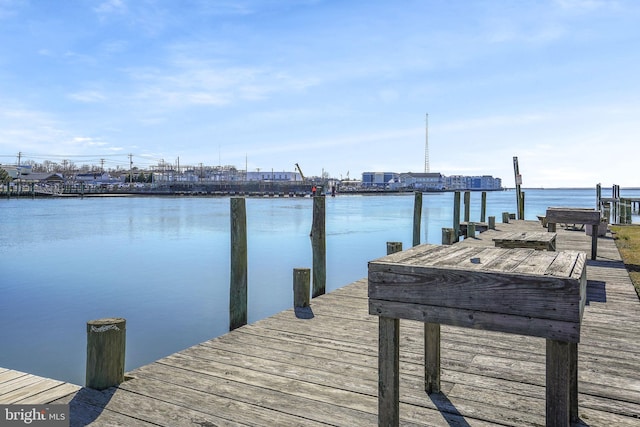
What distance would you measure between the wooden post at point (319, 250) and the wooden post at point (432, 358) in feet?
15.6

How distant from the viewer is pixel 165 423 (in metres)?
3.37

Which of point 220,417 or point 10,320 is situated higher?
point 220,417

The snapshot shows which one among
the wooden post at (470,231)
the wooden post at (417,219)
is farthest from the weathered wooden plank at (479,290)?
the wooden post at (470,231)

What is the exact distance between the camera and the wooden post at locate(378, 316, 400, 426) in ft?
8.77

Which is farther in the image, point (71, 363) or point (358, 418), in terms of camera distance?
point (71, 363)

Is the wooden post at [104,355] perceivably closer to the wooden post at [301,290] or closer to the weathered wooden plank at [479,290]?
the weathered wooden plank at [479,290]

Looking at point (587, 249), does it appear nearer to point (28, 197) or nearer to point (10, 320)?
point (10, 320)

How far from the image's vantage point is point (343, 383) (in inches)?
159

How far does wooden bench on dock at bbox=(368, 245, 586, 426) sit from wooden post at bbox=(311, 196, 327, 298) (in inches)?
225

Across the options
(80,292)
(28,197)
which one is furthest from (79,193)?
(80,292)

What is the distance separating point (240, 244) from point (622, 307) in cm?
546

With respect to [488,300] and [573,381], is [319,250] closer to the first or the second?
[573,381]

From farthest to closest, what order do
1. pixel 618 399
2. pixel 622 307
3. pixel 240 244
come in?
pixel 240 244
pixel 622 307
pixel 618 399

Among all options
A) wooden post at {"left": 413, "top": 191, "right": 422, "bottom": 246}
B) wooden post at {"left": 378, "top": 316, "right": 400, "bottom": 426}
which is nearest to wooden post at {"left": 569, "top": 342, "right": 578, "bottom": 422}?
wooden post at {"left": 378, "top": 316, "right": 400, "bottom": 426}
